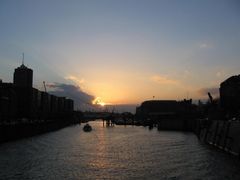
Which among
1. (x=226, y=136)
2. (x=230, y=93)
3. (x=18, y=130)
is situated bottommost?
(x=226, y=136)

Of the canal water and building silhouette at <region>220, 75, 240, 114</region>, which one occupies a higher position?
building silhouette at <region>220, 75, 240, 114</region>

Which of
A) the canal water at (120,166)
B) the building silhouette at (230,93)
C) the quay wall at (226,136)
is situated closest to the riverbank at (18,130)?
the canal water at (120,166)

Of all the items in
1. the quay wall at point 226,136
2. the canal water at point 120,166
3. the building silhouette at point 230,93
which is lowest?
the canal water at point 120,166

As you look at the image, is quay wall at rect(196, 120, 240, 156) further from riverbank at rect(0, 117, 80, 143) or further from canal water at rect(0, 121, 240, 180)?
riverbank at rect(0, 117, 80, 143)

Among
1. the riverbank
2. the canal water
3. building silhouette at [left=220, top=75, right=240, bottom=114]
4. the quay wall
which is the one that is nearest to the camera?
the canal water

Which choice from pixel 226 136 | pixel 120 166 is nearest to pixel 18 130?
pixel 226 136

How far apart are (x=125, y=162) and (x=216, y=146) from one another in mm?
26600

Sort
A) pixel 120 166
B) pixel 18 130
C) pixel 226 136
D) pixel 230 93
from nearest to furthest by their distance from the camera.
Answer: pixel 120 166
pixel 226 136
pixel 18 130
pixel 230 93

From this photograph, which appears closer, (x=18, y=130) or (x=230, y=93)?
(x=18, y=130)

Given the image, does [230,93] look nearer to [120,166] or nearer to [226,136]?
[226,136]

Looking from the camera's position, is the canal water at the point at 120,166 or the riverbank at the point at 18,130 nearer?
the canal water at the point at 120,166

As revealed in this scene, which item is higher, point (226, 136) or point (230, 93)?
point (230, 93)

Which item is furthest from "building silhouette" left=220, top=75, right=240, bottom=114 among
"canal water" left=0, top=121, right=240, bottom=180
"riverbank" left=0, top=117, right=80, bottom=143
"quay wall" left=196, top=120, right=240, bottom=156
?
"riverbank" left=0, top=117, right=80, bottom=143

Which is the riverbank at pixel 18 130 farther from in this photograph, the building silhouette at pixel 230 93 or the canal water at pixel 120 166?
the building silhouette at pixel 230 93
